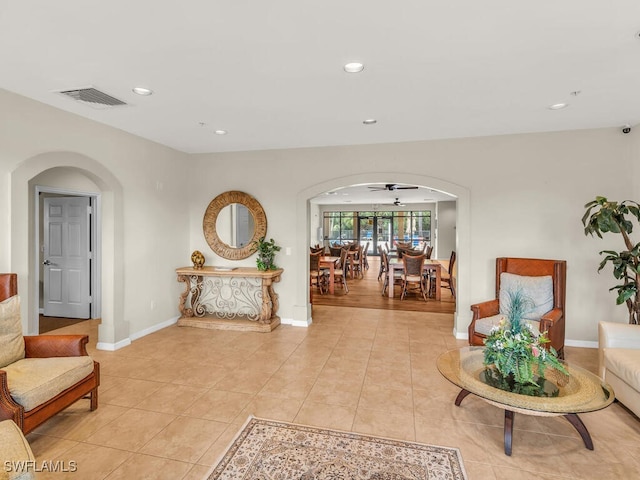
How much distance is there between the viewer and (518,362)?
236 cm

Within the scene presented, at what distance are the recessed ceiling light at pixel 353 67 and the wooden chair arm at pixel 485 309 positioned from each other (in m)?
2.74

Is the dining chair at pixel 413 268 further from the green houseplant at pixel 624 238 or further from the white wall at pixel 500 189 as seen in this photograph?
the green houseplant at pixel 624 238

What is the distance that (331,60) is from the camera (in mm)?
2561

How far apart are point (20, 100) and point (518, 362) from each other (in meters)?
4.73

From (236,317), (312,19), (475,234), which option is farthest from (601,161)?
(236,317)

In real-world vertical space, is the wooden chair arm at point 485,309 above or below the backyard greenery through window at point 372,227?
below

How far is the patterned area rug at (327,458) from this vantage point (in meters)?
2.09

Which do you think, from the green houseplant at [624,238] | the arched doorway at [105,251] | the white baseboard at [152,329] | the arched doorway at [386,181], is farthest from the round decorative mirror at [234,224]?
the green houseplant at [624,238]

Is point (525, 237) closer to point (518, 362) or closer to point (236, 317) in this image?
point (518, 362)

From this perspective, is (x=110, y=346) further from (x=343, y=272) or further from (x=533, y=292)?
(x=533, y=292)

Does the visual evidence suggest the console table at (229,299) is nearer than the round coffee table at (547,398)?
No

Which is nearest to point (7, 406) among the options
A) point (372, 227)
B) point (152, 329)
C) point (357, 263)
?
point (152, 329)

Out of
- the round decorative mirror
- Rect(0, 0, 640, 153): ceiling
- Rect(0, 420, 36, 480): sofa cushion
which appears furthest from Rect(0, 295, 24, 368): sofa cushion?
the round decorative mirror

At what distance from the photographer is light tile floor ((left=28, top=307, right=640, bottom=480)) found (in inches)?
87.5
